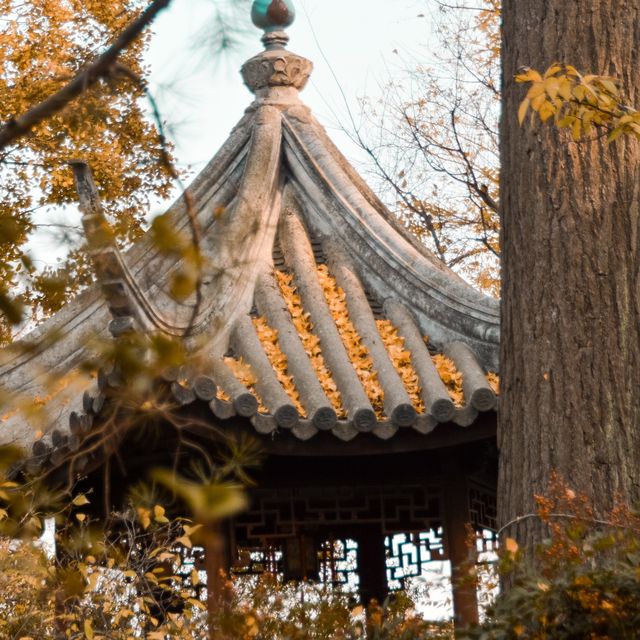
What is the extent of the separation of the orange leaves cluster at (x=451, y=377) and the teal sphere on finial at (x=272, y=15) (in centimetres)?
218

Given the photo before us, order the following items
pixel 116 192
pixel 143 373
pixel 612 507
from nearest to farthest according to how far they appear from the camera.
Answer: pixel 143 373 → pixel 612 507 → pixel 116 192

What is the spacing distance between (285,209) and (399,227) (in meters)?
0.55

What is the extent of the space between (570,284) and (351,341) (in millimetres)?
1660

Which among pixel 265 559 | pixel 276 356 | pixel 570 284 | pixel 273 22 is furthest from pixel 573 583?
pixel 273 22

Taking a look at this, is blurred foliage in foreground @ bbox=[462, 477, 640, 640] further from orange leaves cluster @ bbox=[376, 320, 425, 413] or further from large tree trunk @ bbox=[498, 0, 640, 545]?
orange leaves cluster @ bbox=[376, 320, 425, 413]

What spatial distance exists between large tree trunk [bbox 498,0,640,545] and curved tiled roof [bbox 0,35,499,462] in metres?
0.85

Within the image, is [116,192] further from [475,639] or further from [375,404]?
[475,639]

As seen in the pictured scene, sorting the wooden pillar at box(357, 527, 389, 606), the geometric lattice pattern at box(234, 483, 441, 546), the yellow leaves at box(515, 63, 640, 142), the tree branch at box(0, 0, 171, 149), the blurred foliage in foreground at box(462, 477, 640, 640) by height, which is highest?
the yellow leaves at box(515, 63, 640, 142)

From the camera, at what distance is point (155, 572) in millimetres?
5035

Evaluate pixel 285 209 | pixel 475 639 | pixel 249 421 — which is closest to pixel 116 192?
pixel 285 209

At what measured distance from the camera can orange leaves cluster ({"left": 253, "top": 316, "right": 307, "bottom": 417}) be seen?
16.7 feet

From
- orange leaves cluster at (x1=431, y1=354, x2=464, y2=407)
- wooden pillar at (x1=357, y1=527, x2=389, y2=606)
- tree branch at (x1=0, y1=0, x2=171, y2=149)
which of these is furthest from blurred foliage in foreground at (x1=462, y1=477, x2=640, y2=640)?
wooden pillar at (x1=357, y1=527, x2=389, y2=606)

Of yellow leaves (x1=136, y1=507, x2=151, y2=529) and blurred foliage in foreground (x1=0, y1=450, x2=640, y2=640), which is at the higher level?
yellow leaves (x1=136, y1=507, x2=151, y2=529)

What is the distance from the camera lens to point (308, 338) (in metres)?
5.54
